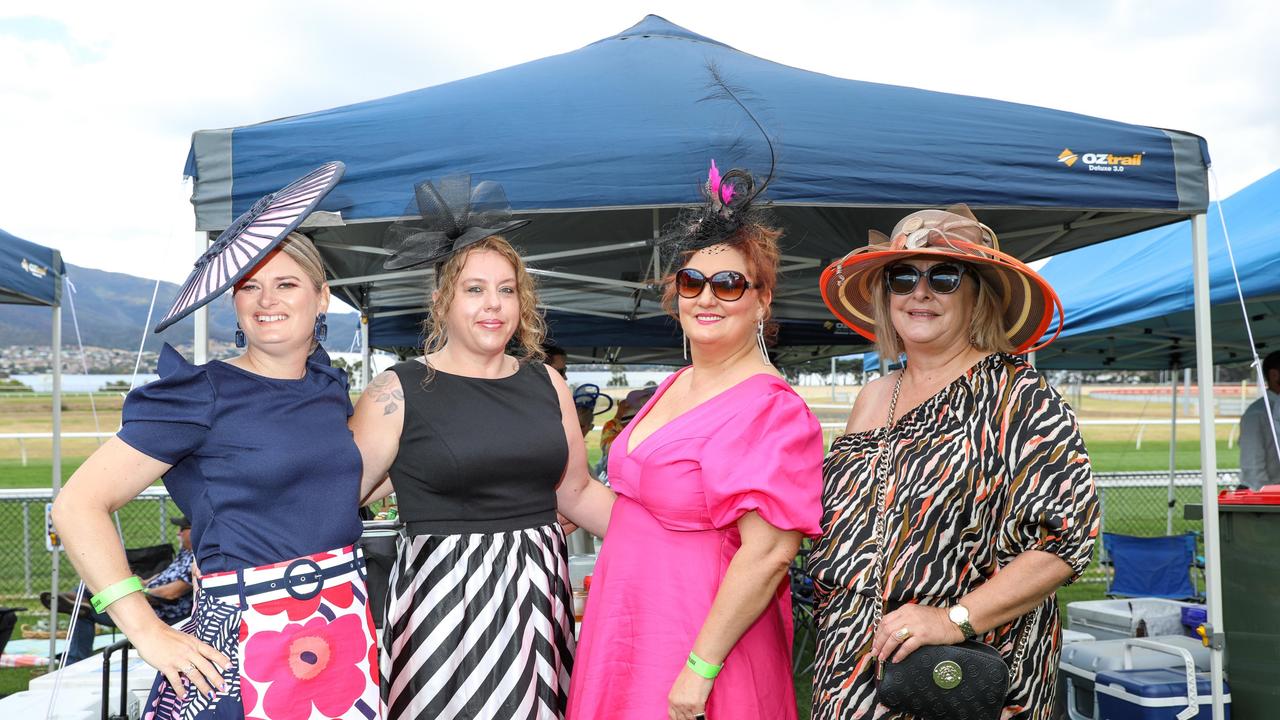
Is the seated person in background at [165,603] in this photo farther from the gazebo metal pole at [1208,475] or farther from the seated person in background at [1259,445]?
the seated person in background at [1259,445]

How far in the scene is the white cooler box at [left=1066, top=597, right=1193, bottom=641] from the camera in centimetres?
445

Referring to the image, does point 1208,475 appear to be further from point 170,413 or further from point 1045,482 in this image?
point 170,413

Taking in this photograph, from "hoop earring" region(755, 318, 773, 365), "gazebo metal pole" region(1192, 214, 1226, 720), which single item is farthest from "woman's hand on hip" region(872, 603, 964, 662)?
"gazebo metal pole" region(1192, 214, 1226, 720)

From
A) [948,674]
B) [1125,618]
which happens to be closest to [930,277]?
[948,674]

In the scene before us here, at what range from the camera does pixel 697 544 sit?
193cm

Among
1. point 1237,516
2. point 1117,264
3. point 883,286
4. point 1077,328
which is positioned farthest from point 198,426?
point 1117,264

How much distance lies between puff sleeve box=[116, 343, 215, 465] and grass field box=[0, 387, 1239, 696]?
377cm

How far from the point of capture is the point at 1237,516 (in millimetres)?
3367

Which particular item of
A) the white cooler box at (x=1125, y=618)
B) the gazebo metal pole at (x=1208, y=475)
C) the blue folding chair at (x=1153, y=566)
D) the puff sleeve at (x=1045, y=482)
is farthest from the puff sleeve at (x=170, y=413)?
the blue folding chair at (x=1153, y=566)

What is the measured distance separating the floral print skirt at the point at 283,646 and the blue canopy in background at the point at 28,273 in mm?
4835

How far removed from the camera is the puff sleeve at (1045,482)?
5.85ft

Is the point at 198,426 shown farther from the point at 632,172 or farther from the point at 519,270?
the point at 632,172

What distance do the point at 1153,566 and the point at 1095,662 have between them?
4098 millimetres

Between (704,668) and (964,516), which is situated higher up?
(964,516)
